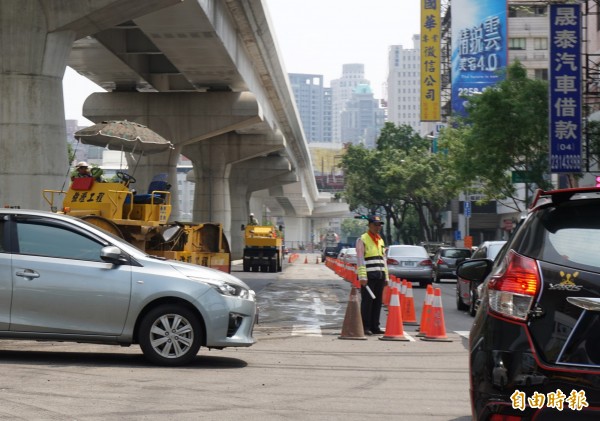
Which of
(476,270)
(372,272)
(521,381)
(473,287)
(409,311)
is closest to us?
(521,381)

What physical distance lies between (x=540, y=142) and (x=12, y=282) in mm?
28152

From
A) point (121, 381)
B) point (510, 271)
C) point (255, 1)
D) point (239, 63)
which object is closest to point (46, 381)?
point (121, 381)

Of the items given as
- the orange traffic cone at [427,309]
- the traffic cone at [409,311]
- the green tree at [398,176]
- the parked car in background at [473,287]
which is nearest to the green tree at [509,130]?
the parked car in background at [473,287]

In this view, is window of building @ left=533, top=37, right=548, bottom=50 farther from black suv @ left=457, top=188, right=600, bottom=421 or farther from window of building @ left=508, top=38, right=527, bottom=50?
black suv @ left=457, top=188, right=600, bottom=421

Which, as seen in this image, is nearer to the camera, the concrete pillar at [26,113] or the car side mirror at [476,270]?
the car side mirror at [476,270]

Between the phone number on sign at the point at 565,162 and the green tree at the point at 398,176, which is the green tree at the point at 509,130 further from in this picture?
the green tree at the point at 398,176

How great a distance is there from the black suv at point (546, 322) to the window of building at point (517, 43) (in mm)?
70562

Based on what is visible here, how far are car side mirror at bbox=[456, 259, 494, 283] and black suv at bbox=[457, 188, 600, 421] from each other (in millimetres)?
1731

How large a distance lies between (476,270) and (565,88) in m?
25.6

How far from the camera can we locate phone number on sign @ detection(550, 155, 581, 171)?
31047mm

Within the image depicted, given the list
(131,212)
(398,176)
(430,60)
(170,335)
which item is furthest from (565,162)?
(430,60)

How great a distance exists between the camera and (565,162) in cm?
3123

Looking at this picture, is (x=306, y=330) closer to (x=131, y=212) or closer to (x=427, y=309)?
(x=427, y=309)

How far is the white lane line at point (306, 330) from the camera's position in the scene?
1544 centimetres
